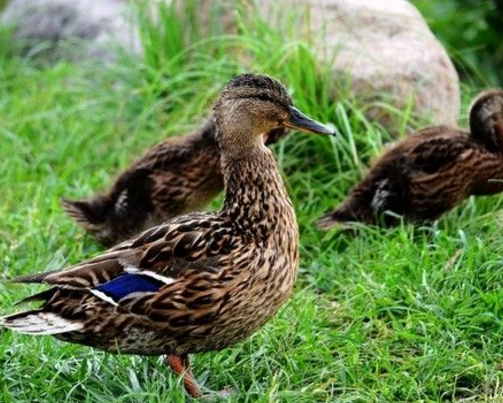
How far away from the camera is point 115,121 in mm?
7762

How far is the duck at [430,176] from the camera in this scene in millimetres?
6262

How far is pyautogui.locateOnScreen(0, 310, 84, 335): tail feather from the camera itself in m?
4.50

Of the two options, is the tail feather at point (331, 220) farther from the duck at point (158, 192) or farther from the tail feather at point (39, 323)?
the tail feather at point (39, 323)

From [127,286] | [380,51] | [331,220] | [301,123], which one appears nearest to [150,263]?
[127,286]

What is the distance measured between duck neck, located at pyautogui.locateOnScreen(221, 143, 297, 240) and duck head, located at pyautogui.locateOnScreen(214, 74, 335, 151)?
58mm

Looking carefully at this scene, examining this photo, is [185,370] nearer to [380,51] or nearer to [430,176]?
[430,176]

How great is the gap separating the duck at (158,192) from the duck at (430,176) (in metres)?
0.56

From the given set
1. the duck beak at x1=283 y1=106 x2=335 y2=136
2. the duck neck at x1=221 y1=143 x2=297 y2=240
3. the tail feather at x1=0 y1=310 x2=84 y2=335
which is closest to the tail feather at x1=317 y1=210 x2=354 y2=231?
the duck beak at x1=283 y1=106 x2=335 y2=136

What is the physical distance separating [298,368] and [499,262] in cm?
106

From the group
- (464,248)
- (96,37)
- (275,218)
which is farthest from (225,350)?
(96,37)

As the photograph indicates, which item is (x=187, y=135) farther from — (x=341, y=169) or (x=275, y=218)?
(x=275, y=218)

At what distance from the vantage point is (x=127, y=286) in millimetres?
4582

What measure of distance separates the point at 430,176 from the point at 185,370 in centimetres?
211

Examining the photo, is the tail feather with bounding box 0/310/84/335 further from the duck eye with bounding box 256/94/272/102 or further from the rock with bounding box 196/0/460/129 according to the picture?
the rock with bounding box 196/0/460/129
